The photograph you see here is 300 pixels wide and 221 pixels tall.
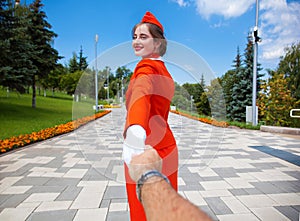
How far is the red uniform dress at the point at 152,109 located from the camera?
26.5 inches

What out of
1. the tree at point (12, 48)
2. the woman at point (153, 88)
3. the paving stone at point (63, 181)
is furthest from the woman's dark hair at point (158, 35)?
the tree at point (12, 48)

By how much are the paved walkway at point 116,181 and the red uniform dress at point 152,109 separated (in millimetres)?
185

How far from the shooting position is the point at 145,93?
70 cm

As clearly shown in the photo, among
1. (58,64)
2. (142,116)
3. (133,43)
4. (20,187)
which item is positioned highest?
(58,64)

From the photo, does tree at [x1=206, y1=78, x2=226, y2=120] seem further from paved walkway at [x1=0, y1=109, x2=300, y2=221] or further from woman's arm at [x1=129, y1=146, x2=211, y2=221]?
woman's arm at [x1=129, y1=146, x2=211, y2=221]

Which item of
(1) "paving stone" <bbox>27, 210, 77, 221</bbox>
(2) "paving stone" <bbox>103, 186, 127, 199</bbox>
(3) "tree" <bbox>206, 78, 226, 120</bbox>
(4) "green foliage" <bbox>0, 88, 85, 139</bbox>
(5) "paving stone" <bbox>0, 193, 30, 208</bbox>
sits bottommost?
(5) "paving stone" <bbox>0, 193, 30, 208</bbox>

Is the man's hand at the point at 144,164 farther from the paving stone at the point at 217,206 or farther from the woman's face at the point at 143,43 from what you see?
the paving stone at the point at 217,206

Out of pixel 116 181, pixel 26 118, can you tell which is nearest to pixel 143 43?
pixel 116 181

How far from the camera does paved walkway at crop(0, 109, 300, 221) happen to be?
1.32m

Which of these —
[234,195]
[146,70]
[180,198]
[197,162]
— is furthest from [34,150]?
[180,198]

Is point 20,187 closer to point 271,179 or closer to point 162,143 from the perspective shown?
point 162,143

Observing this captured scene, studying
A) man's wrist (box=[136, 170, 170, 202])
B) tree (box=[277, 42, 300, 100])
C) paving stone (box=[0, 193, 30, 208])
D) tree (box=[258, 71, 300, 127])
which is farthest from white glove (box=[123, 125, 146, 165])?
tree (box=[277, 42, 300, 100])

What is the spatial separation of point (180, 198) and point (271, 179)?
3587 mm

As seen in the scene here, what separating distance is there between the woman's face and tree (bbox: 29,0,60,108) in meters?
14.0
